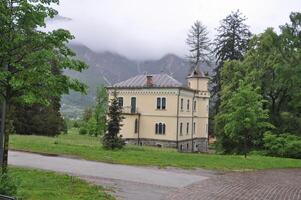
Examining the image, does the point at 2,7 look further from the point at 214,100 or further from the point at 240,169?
the point at 214,100

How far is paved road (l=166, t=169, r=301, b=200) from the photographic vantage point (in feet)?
47.4

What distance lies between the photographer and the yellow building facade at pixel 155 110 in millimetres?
53625

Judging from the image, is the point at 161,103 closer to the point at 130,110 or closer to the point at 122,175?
the point at 130,110

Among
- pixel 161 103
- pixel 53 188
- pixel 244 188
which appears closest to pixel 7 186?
pixel 53 188

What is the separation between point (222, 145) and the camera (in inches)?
1981

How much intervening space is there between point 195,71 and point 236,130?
1294 inches

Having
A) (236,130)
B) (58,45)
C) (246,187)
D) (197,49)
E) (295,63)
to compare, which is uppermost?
(197,49)

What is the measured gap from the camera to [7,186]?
947cm

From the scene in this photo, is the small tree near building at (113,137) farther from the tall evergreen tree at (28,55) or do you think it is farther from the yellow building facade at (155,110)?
the yellow building facade at (155,110)

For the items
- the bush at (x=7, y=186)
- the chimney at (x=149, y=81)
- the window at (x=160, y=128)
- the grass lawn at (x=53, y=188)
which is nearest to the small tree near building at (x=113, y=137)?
the grass lawn at (x=53, y=188)

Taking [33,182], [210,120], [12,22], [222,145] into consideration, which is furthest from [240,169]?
[210,120]

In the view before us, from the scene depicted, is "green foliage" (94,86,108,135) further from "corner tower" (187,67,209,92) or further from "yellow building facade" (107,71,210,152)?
"corner tower" (187,67,209,92)

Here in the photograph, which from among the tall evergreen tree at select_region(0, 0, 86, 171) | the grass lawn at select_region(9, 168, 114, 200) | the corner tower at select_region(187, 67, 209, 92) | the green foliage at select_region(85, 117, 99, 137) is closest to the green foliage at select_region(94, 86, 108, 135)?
the green foliage at select_region(85, 117, 99, 137)

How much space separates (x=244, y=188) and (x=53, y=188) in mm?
7154
